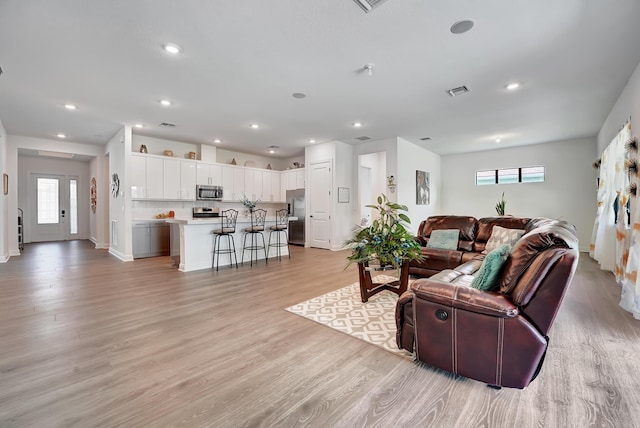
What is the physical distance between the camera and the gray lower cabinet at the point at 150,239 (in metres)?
6.12

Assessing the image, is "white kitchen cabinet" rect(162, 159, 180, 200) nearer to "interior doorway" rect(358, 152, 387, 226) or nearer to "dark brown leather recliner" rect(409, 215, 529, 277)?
"interior doorway" rect(358, 152, 387, 226)

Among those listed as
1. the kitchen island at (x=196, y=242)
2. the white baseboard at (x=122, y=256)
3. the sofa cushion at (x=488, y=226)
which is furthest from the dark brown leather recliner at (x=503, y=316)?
the white baseboard at (x=122, y=256)

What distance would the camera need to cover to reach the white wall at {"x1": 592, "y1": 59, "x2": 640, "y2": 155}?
3.40 metres

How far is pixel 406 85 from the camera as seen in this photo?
3842 mm

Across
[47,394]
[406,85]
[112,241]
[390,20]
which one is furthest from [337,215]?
[47,394]

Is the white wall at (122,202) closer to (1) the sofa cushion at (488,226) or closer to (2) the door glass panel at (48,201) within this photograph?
(2) the door glass panel at (48,201)

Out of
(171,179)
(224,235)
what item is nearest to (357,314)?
(224,235)

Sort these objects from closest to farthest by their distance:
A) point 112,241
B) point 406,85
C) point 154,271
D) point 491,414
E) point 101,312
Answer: point 491,414 < point 101,312 < point 406,85 < point 154,271 < point 112,241

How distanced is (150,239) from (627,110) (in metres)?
8.66

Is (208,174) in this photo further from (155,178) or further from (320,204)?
(320,204)

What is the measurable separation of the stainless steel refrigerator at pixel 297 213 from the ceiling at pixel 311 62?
2.76 metres

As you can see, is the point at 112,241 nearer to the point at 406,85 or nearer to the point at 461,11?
the point at 406,85

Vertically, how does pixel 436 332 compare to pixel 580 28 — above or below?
below

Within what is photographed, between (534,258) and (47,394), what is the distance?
118 inches
